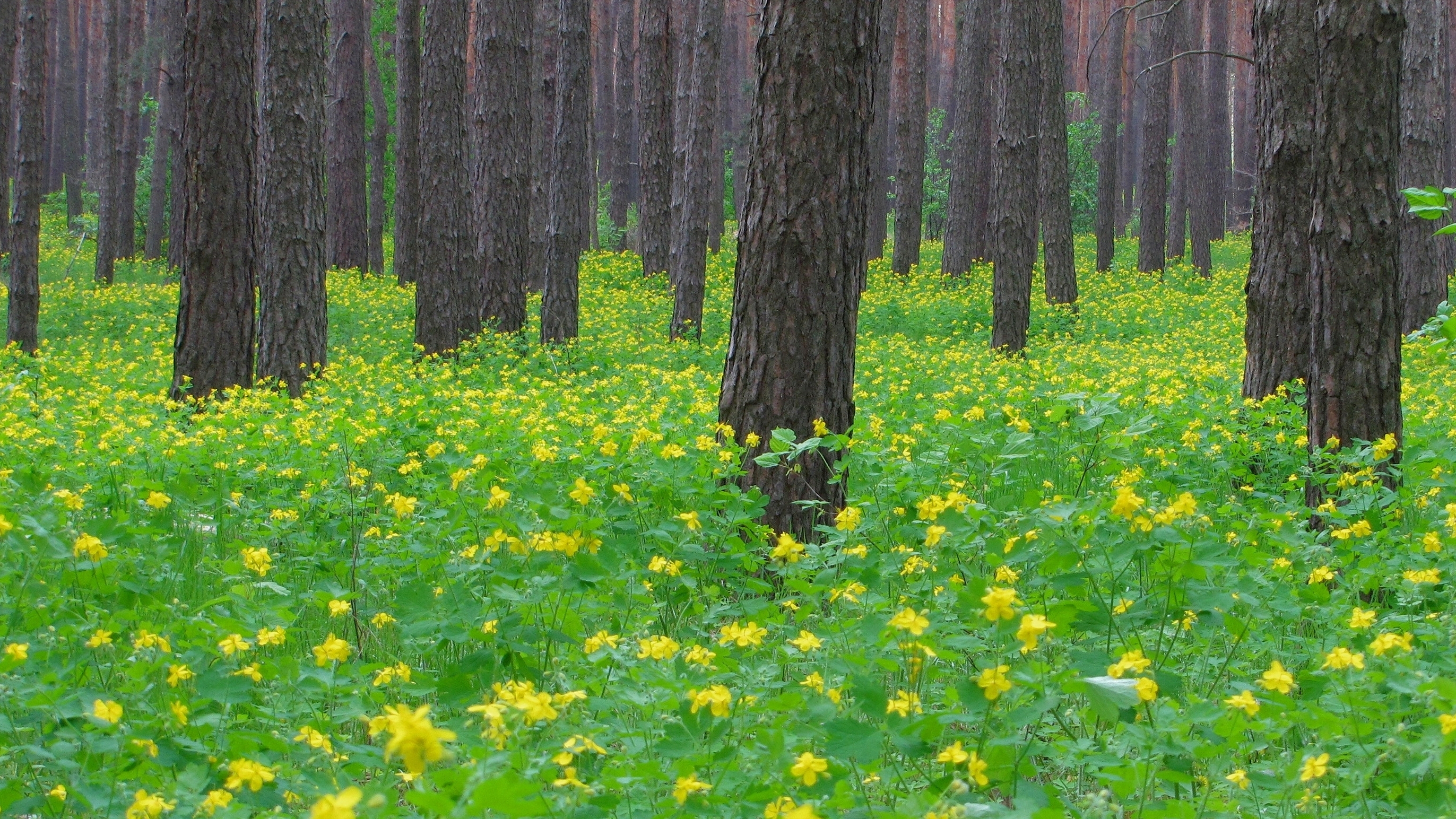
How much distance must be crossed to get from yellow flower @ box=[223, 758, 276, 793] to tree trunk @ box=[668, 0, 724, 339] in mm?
10787

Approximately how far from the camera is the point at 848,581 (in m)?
3.17

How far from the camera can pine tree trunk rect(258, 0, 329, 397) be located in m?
9.41

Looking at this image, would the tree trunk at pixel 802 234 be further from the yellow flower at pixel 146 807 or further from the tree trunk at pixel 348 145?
the tree trunk at pixel 348 145

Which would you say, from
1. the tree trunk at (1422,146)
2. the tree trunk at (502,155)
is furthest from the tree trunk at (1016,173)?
the tree trunk at (502,155)

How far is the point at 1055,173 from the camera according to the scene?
15266 millimetres

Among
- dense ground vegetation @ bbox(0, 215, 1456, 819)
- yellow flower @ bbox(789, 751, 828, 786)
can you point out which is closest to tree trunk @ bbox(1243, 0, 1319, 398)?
dense ground vegetation @ bbox(0, 215, 1456, 819)

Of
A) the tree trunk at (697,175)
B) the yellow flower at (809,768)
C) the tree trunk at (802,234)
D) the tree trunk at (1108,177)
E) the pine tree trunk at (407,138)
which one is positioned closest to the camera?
the yellow flower at (809,768)

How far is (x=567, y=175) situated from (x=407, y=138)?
553 centimetres

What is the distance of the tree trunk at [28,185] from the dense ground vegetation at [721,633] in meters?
7.74

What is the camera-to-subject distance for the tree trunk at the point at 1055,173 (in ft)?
46.9

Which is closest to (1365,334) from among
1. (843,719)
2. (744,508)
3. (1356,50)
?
(1356,50)

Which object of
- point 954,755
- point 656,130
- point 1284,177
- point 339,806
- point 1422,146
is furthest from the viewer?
point 656,130

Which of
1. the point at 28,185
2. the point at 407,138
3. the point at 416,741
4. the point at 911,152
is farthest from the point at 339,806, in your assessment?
the point at 911,152

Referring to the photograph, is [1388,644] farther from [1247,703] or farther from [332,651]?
[332,651]
